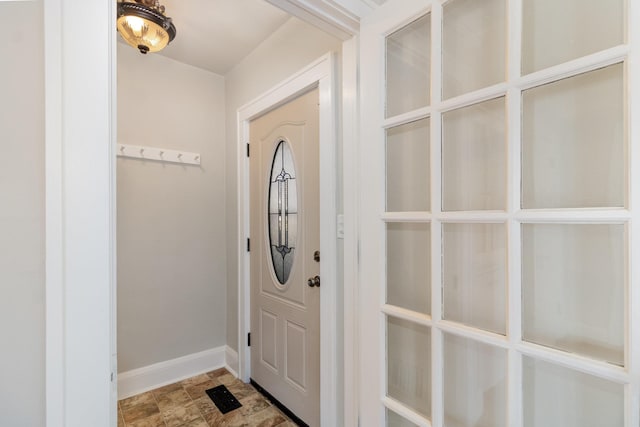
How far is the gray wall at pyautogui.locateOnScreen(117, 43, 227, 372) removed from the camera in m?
2.21

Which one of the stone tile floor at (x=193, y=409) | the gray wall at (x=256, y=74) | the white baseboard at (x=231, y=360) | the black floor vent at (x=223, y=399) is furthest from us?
the white baseboard at (x=231, y=360)

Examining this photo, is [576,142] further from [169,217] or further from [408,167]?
[169,217]

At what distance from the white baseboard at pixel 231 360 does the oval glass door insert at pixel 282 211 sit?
0.95 meters

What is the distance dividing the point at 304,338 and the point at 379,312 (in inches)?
34.1

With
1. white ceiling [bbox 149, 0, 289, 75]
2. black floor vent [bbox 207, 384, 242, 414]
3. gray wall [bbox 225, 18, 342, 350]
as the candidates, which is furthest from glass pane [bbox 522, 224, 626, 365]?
black floor vent [bbox 207, 384, 242, 414]

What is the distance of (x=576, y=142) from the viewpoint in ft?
2.45

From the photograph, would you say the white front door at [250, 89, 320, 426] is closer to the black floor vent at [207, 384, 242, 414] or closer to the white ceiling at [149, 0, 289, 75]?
the black floor vent at [207, 384, 242, 414]

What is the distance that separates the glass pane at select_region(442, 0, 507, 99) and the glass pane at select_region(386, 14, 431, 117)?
7 centimetres

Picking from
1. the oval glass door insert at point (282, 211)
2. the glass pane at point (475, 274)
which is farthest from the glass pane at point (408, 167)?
the oval glass door insert at point (282, 211)

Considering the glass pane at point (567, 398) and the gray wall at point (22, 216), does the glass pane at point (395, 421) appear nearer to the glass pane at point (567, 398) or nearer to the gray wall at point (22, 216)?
the glass pane at point (567, 398)

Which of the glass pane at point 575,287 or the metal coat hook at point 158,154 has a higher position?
the metal coat hook at point 158,154

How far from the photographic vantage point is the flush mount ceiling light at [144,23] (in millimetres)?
1482

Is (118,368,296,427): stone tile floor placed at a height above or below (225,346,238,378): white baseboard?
below

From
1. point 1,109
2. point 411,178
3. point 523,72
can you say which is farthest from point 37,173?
point 523,72
